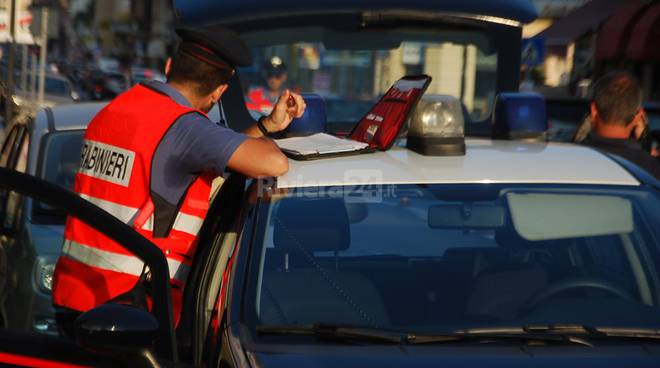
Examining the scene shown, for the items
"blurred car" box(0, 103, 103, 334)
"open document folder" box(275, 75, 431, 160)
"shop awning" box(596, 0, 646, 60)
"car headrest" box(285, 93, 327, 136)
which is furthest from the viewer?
"shop awning" box(596, 0, 646, 60)

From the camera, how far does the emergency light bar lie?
378 cm

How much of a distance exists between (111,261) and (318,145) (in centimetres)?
86

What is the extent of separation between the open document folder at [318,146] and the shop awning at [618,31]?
26.7 m

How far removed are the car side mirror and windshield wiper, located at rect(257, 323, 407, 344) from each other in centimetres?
41

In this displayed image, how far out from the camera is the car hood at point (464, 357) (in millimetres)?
2857

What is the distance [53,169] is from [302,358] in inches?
158

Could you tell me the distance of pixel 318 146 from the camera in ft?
12.4

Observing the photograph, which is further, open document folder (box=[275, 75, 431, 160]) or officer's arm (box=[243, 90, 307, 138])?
officer's arm (box=[243, 90, 307, 138])

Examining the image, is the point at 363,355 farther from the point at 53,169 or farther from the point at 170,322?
the point at 53,169

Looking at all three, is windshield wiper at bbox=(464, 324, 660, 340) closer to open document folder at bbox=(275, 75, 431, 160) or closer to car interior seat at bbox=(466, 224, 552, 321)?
car interior seat at bbox=(466, 224, 552, 321)

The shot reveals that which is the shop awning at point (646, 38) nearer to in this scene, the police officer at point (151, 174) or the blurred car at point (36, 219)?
the blurred car at point (36, 219)

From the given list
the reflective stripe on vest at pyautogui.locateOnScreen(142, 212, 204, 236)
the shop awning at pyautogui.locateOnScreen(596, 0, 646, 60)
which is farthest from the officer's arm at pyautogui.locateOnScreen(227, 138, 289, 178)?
the shop awning at pyautogui.locateOnScreen(596, 0, 646, 60)

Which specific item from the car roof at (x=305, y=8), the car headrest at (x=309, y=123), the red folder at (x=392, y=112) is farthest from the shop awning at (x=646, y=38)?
the red folder at (x=392, y=112)

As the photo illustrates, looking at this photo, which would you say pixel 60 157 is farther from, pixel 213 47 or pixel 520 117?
pixel 213 47
